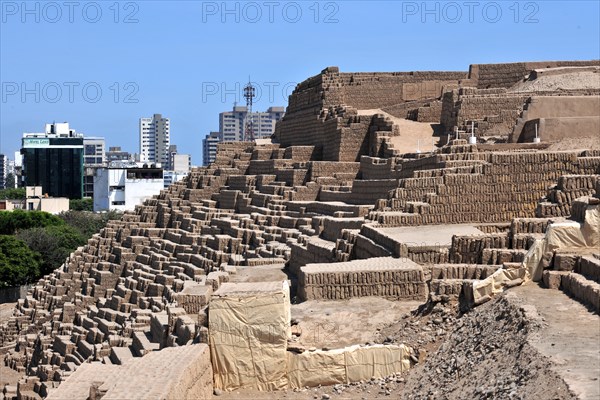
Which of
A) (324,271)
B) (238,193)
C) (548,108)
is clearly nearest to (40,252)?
(238,193)

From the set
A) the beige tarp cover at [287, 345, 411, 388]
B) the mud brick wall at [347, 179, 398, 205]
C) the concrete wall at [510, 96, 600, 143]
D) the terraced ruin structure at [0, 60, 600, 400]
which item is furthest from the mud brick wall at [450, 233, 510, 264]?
the concrete wall at [510, 96, 600, 143]

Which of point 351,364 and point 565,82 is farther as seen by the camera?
point 565,82

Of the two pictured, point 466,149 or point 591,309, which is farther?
point 466,149

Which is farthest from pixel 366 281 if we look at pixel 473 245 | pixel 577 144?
pixel 577 144

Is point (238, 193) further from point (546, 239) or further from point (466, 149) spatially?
point (546, 239)

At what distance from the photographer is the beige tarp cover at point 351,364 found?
15508 mm

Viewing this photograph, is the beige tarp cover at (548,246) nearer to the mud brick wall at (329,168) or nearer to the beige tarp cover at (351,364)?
the beige tarp cover at (351,364)

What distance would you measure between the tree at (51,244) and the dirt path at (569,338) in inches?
1396

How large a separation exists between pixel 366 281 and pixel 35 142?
8496 cm

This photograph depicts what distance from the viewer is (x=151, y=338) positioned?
23.0 m

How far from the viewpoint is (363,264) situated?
19.5 metres

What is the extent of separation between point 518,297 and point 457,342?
91cm

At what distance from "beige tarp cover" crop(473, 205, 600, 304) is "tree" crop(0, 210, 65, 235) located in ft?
150

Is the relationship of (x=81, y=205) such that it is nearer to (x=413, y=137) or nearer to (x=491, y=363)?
(x=413, y=137)
